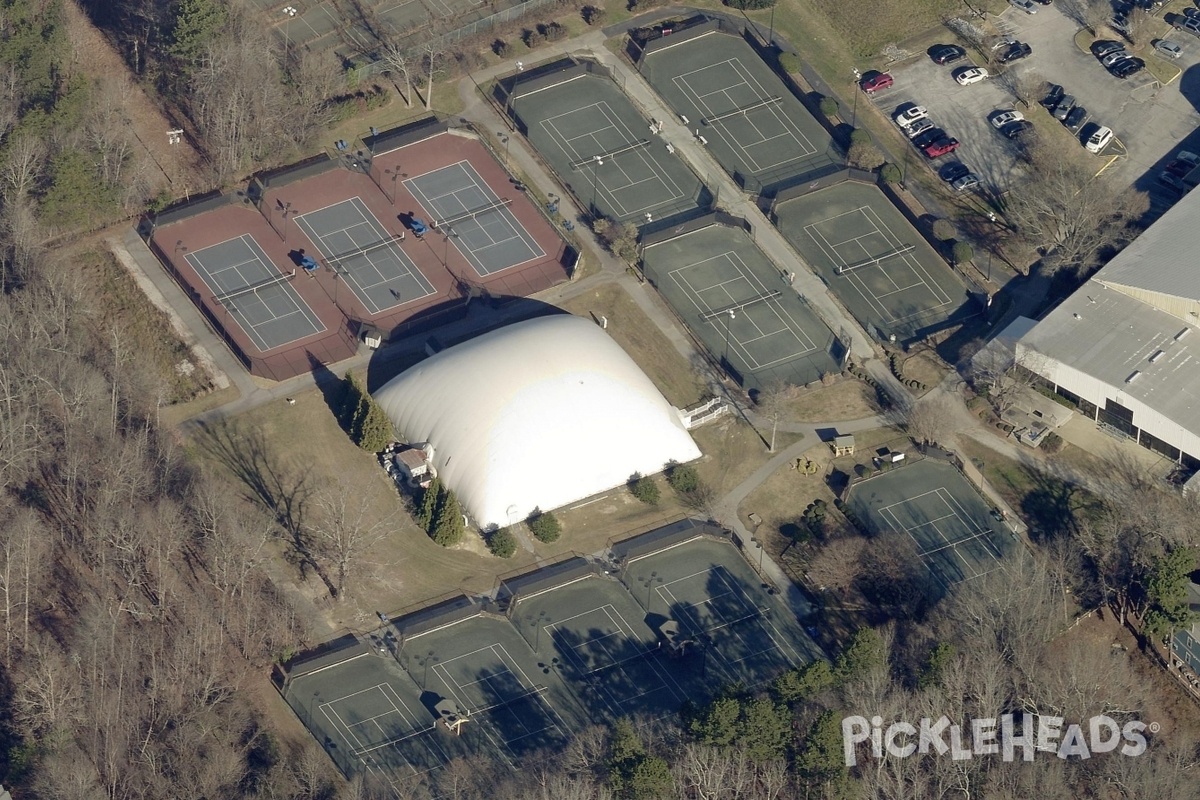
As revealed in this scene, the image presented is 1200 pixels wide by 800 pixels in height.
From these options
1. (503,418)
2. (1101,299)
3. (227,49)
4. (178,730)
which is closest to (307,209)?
(227,49)

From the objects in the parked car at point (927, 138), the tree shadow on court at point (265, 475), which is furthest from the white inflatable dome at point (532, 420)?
the parked car at point (927, 138)

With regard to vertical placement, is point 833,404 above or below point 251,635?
above

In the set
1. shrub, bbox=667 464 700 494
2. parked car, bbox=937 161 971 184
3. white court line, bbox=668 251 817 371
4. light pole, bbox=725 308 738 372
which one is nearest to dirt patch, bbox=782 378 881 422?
white court line, bbox=668 251 817 371

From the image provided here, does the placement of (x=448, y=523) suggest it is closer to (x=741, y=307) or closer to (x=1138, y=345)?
(x=741, y=307)

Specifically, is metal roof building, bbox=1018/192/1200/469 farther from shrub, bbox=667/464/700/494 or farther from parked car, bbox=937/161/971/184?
shrub, bbox=667/464/700/494

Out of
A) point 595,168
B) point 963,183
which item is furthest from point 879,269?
point 595,168

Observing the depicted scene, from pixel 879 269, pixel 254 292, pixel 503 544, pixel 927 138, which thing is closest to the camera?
pixel 503 544
